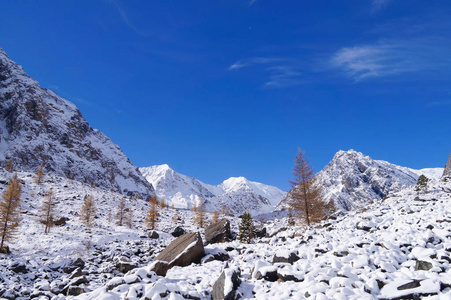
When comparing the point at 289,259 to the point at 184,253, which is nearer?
the point at 289,259

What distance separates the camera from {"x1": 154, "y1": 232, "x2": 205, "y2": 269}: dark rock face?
1906cm

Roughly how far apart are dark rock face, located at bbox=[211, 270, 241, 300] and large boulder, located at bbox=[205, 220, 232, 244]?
946 inches

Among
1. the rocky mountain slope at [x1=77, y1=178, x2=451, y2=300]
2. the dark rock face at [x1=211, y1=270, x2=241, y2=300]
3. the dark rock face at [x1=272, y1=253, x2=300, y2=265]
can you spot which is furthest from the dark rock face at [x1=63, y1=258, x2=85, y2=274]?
the dark rock face at [x1=272, y1=253, x2=300, y2=265]

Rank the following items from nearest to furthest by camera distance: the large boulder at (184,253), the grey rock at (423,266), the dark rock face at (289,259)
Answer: the grey rock at (423,266) → the dark rock face at (289,259) → the large boulder at (184,253)

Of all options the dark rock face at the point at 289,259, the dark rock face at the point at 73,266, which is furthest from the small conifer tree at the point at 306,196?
the dark rock face at the point at 73,266

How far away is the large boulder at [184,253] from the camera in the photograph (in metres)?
A: 19.1

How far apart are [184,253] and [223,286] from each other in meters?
9.52

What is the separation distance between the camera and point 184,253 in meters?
19.5

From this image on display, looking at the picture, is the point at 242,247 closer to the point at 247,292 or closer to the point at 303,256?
the point at 303,256

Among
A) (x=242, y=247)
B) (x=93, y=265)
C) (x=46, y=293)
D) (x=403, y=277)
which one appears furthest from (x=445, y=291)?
(x=93, y=265)

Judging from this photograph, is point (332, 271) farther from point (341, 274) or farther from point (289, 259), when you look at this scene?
point (289, 259)

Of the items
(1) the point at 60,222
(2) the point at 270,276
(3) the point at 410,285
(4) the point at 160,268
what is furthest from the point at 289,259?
(1) the point at 60,222

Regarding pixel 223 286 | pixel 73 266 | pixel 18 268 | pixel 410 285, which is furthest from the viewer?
pixel 73 266

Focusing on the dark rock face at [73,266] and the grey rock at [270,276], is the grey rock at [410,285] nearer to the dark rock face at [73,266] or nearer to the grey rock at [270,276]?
the grey rock at [270,276]
